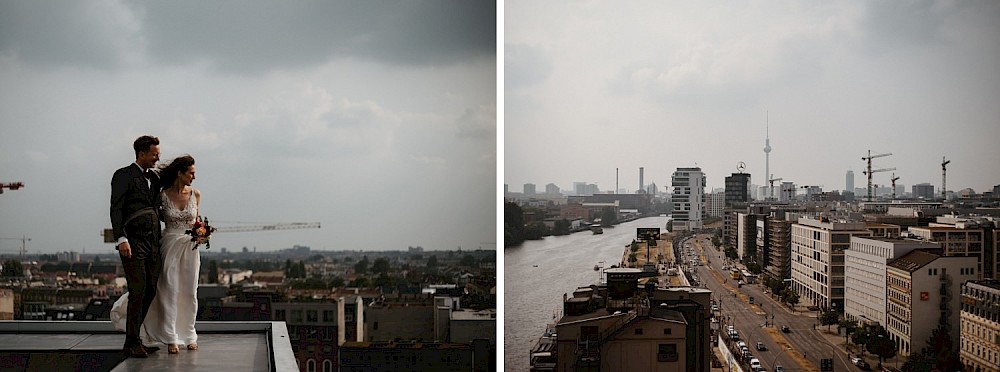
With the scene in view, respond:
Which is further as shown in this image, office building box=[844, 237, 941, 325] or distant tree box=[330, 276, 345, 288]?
distant tree box=[330, 276, 345, 288]

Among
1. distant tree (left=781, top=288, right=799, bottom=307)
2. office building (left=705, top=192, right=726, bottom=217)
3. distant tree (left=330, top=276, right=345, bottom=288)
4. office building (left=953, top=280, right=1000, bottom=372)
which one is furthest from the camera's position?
distant tree (left=330, top=276, right=345, bottom=288)

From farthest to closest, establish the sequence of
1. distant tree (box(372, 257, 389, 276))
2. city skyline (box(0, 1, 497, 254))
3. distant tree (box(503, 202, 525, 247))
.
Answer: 1. distant tree (box(372, 257, 389, 276))
2. distant tree (box(503, 202, 525, 247))
3. city skyline (box(0, 1, 497, 254))

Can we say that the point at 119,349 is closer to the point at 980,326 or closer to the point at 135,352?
the point at 135,352

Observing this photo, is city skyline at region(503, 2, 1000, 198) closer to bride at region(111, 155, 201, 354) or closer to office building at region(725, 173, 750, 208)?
office building at region(725, 173, 750, 208)

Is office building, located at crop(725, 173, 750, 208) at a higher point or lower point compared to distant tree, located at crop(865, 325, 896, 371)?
higher

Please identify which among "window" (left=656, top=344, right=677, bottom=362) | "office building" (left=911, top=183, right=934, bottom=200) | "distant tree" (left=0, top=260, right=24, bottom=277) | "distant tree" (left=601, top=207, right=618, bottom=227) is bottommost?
"window" (left=656, top=344, right=677, bottom=362)

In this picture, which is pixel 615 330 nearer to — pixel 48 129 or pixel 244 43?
pixel 244 43

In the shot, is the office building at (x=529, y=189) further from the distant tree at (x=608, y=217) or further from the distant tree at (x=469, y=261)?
the distant tree at (x=469, y=261)

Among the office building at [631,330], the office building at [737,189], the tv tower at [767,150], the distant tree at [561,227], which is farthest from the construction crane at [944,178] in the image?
the distant tree at [561,227]

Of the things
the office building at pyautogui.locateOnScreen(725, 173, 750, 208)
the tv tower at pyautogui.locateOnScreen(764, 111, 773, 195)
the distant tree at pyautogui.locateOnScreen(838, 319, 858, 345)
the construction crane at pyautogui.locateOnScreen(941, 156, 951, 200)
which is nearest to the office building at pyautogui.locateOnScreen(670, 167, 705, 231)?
the office building at pyautogui.locateOnScreen(725, 173, 750, 208)
